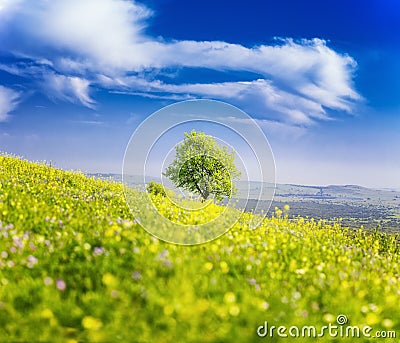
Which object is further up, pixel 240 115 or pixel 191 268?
pixel 240 115

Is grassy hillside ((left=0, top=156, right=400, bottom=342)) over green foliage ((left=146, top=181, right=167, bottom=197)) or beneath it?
beneath

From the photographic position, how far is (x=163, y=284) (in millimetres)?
6352

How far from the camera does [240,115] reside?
9609 millimetres

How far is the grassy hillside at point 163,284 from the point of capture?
219 inches

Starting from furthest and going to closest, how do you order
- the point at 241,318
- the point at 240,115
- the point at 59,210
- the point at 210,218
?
the point at 210,218 < the point at 59,210 < the point at 240,115 < the point at 241,318

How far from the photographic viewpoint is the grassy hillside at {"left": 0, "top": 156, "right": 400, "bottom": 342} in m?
5.57

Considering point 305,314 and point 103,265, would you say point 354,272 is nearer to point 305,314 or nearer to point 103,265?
point 305,314

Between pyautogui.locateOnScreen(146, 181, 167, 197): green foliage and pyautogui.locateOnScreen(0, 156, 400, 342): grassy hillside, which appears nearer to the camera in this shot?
pyautogui.locateOnScreen(0, 156, 400, 342): grassy hillside

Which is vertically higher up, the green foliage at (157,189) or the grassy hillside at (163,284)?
the green foliage at (157,189)

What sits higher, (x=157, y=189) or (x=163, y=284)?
(x=157, y=189)

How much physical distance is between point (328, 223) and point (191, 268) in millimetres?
10654

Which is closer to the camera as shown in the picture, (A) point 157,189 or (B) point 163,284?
(B) point 163,284

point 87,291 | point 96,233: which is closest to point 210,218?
point 96,233

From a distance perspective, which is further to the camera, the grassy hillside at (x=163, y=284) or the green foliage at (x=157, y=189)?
the green foliage at (x=157, y=189)
